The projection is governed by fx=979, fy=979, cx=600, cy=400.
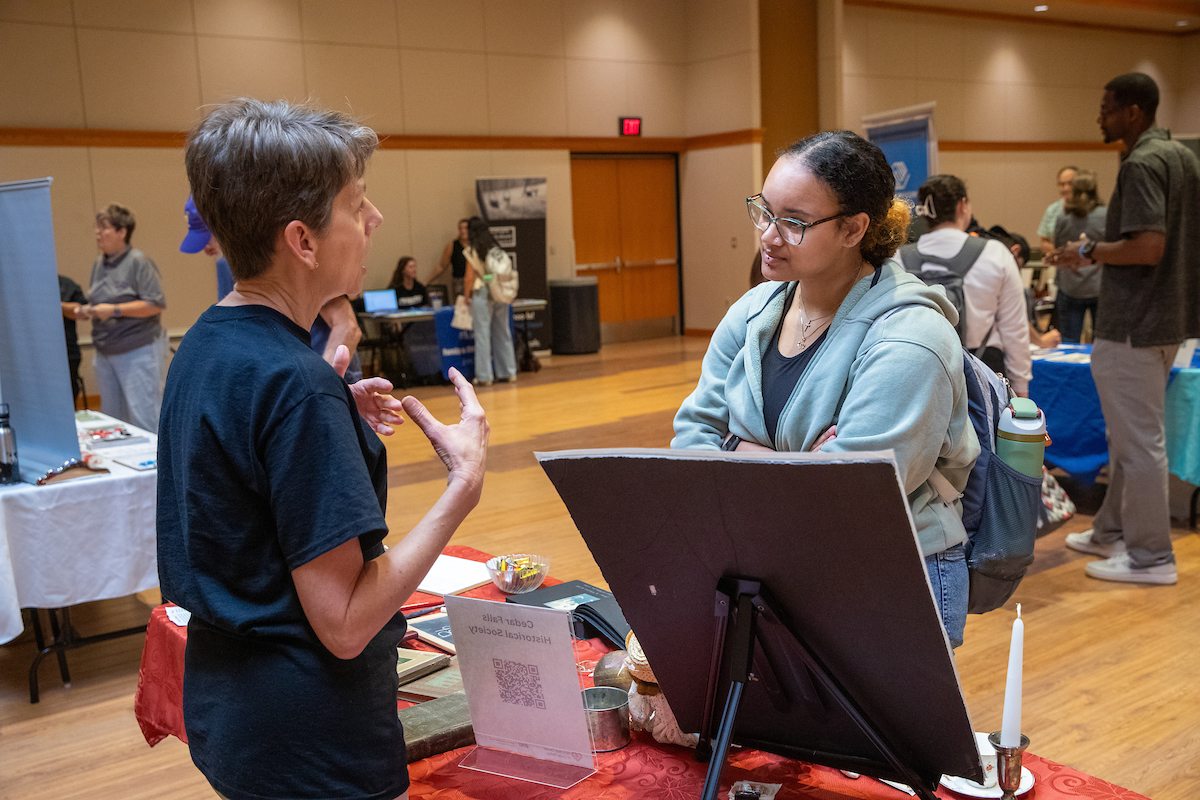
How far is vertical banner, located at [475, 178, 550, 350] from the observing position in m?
11.5

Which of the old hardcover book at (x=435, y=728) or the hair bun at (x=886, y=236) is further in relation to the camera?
the hair bun at (x=886, y=236)

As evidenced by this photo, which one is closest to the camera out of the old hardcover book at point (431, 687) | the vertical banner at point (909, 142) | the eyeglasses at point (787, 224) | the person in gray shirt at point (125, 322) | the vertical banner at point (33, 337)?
the eyeglasses at point (787, 224)

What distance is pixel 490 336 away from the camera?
10.2 metres

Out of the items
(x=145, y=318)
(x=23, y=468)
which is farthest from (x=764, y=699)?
(x=145, y=318)

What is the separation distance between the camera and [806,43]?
42.6 feet

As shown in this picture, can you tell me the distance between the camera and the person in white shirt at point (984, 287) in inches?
151

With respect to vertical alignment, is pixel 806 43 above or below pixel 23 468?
above

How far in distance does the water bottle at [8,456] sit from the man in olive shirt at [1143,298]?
157 inches

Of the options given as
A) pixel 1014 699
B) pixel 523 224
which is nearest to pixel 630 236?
pixel 523 224

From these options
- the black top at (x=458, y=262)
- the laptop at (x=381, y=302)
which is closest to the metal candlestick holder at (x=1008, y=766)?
the laptop at (x=381, y=302)

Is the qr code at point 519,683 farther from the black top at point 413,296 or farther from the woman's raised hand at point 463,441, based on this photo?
the black top at point 413,296

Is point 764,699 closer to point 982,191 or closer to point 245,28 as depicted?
point 245,28

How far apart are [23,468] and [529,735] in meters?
2.87

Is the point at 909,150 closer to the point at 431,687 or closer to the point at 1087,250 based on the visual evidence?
the point at 1087,250
